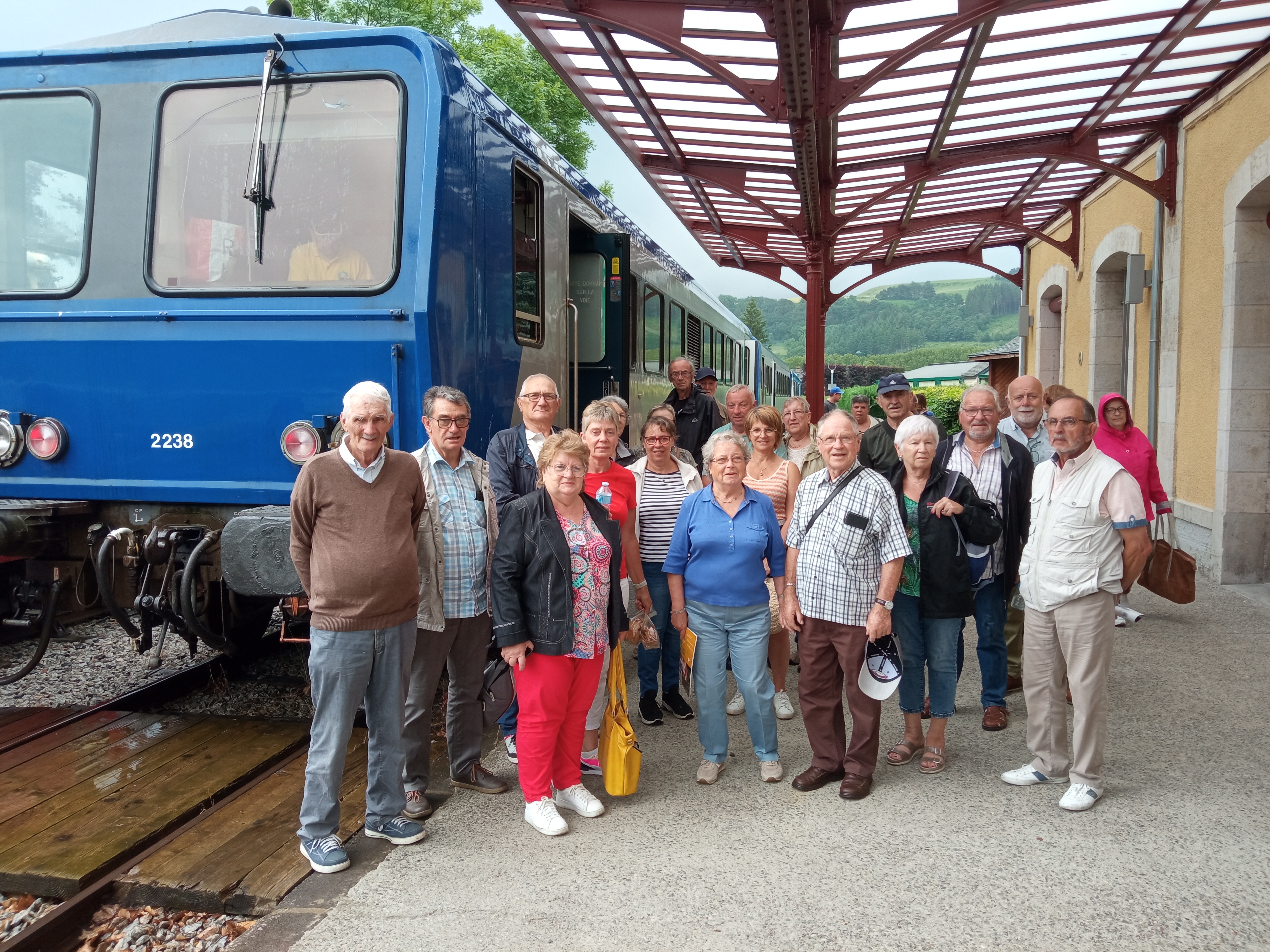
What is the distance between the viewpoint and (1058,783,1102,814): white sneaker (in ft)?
13.0

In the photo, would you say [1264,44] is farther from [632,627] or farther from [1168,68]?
[632,627]

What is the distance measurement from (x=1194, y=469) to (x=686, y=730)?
259 inches

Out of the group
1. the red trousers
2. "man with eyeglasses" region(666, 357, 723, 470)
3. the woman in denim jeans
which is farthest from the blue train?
"man with eyeglasses" region(666, 357, 723, 470)

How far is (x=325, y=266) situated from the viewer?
4.41m

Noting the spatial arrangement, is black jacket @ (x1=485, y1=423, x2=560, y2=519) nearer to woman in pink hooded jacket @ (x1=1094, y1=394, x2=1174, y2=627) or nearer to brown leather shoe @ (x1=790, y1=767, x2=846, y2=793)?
brown leather shoe @ (x1=790, y1=767, x2=846, y2=793)

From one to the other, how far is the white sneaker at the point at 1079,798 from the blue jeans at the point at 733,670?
47.2 inches

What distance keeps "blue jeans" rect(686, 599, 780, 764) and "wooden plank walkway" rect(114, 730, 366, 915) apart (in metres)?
1.51

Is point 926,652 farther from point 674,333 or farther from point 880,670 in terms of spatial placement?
point 674,333

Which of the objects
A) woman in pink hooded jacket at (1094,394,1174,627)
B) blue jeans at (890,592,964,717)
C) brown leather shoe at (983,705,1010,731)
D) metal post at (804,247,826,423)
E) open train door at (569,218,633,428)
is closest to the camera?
blue jeans at (890,592,964,717)

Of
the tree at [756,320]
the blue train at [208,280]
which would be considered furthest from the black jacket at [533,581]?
the tree at [756,320]

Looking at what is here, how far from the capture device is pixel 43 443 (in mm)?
4613

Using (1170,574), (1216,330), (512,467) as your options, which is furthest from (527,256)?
(1216,330)

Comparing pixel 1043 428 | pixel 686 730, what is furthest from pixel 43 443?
pixel 1043 428

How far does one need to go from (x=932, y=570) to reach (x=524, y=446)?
1.90 meters
